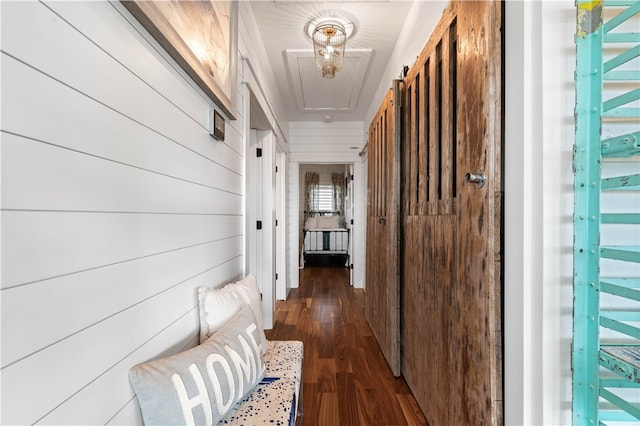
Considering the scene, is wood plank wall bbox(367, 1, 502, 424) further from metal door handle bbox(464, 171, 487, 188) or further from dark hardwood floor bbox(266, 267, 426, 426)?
dark hardwood floor bbox(266, 267, 426, 426)

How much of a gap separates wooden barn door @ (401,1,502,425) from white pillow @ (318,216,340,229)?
606cm

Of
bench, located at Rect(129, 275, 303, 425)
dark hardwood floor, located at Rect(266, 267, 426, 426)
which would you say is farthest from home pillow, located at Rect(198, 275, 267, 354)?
dark hardwood floor, located at Rect(266, 267, 426, 426)

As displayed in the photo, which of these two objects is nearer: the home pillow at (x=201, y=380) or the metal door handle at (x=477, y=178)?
the home pillow at (x=201, y=380)

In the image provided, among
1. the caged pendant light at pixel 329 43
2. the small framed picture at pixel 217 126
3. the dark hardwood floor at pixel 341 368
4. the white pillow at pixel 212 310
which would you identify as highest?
the caged pendant light at pixel 329 43

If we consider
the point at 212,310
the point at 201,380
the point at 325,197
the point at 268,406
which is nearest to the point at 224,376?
the point at 201,380

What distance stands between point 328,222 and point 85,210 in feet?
24.5

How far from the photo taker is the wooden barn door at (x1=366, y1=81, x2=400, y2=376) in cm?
223

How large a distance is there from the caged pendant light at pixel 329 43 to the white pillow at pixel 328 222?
5.73 metres

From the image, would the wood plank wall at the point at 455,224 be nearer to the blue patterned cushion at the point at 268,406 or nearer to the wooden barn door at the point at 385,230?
the wooden barn door at the point at 385,230

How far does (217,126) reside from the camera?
148 cm

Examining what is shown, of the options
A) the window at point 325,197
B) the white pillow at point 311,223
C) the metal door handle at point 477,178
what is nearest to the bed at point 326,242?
the white pillow at point 311,223

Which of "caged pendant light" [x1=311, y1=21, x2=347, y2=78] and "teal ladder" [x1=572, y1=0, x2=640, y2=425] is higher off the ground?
"caged pendant light" [x1=311, y1=21, x2=347, y2=78]

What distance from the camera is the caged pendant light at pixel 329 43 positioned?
7.71 ft

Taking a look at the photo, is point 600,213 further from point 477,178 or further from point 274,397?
point 274,397
